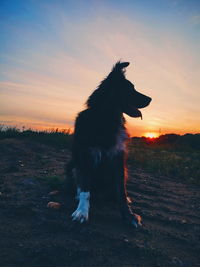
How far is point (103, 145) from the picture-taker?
3.47 m

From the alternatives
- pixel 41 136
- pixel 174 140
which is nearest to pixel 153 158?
pixel 41 136

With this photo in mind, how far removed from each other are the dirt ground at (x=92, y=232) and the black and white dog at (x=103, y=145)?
292 mm

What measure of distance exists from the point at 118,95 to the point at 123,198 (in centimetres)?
165

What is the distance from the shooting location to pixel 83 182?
3381mm

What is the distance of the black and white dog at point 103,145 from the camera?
11.2 feet

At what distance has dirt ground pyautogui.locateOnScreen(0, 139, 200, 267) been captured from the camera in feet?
7.11

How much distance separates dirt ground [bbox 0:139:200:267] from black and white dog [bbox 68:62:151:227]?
292 millimetres

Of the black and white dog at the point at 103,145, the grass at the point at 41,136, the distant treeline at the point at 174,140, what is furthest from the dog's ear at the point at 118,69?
the distant treeline at the point at 174,140

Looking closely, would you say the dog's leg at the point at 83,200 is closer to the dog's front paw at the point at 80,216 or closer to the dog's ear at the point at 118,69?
the dog's front paw at the point at 80,216

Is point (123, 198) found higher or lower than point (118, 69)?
lower

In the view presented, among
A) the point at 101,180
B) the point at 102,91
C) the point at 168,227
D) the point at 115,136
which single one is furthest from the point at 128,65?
the point at 168,227

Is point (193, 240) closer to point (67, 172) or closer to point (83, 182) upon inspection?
point (83, 182)

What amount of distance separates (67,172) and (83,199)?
952 millimetres

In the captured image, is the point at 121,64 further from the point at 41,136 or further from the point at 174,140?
the point at 174,140
